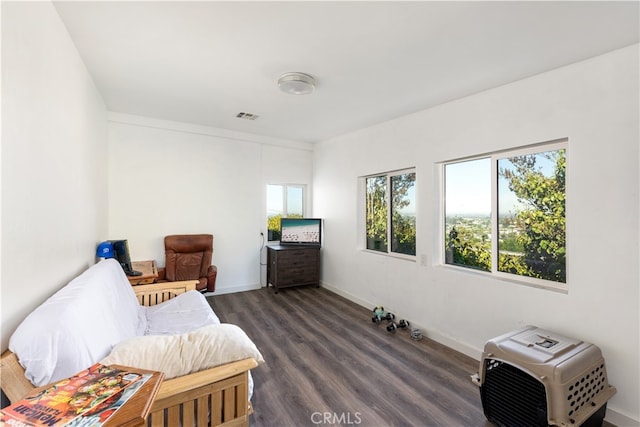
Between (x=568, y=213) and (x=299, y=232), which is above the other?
(x=568, y=213)

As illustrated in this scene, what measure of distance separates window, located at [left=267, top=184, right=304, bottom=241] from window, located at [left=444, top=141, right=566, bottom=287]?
112 inches

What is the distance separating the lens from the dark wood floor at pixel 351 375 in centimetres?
192

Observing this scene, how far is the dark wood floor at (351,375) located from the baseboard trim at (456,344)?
0.30 ft

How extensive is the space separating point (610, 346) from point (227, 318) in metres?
3.55

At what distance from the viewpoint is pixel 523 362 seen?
174 cm

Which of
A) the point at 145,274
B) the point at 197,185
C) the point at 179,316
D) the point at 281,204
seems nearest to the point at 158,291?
the point at 145,274

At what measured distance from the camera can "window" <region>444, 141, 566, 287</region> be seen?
2323 mm

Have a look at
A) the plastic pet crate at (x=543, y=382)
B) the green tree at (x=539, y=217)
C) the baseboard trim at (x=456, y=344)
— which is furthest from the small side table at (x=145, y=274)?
the green tree at (x=539, y=217)

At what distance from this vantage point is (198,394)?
1.30 metres

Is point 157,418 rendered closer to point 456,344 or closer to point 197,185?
point 456,344

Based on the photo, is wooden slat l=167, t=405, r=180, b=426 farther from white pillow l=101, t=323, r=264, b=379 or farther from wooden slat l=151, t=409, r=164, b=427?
white pillow l=101, t=323, r=264, b=379

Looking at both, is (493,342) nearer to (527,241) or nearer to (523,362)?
(523,362)

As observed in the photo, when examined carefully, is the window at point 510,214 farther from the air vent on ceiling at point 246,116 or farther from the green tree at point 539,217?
the air vent on ceiling at point 246,116

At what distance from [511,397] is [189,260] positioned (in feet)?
12.7
